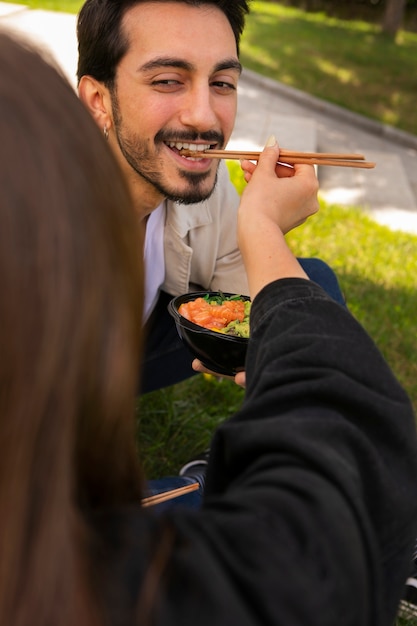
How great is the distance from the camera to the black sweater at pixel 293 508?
3.24ft

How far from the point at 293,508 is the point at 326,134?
841 cm

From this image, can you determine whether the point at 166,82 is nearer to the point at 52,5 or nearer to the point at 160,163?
the point at 160,163

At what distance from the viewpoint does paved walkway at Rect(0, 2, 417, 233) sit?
7109mm

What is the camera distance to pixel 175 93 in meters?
2.47

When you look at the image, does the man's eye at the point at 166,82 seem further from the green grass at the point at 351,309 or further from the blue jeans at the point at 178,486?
the green grass at the point at 351,309

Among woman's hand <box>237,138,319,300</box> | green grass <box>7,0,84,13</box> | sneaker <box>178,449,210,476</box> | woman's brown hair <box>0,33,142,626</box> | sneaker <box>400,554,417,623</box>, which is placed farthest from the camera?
green grass <box>7,0,84,13</box>

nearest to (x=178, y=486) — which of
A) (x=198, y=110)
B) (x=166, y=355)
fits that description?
(x=166, y=355)

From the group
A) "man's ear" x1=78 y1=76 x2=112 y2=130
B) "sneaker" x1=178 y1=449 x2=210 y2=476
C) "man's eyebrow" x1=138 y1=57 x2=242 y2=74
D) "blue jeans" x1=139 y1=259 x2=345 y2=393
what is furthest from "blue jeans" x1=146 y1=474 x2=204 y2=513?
"man's eyebrow" x1=138 y1=57 x2=242 y2=74

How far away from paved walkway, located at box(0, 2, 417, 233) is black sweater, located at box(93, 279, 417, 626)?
16.7 ft

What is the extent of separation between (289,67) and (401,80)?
1.70 m

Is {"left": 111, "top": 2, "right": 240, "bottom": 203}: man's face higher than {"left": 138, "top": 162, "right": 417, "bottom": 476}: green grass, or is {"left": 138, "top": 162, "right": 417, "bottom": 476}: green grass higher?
{"left": 111, "top": 2, "right": 240, "bottom": 203}: man's face

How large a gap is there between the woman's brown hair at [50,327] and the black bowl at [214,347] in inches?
40.5

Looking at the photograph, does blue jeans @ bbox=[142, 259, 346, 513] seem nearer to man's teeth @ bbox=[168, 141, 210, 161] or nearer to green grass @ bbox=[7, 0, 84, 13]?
man's teeth @ bbox=[168, 141, 210, 161]

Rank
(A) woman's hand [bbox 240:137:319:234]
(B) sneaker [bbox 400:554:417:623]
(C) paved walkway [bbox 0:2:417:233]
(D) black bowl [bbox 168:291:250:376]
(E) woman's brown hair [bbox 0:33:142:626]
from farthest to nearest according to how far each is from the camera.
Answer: (C) paved walkway [bbox 0:2:417:233], (B) sneaker [bbox 400:554:417:623], (D) black bowl [bbox 168:291:250:376], (A) woman's hand [bbox 240:137:319:234], (E) woman's brown hair [bbox 0:33:142:626]
